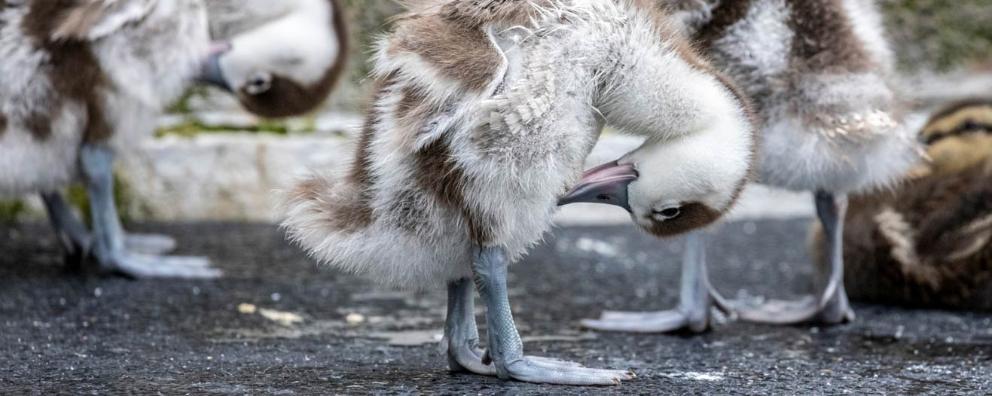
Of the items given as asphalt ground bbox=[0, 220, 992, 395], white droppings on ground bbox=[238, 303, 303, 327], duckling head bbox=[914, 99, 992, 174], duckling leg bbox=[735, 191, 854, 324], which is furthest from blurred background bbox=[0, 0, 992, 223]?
white droppings on ground bbox=[238, 303, 303, 327]

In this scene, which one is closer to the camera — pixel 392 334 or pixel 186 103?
pixel 392 334

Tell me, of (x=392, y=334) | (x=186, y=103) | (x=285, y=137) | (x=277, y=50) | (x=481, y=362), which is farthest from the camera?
(x=186, y=103)

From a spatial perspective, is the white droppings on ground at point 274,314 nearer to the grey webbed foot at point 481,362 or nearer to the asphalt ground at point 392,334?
the asphalt ground at point 392,334

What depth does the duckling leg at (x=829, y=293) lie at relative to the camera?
3.90 metres

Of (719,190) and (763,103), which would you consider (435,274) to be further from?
(763,103)

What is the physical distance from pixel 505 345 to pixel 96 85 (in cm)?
220

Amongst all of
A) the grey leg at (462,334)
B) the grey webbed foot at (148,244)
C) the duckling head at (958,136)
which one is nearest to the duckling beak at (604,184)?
the grey leg at (462,334)

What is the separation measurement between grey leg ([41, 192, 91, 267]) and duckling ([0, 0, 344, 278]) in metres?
0.02

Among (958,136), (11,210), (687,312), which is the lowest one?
(11,210)

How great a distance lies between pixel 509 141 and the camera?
2.61m

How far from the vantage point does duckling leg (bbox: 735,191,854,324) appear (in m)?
3.90

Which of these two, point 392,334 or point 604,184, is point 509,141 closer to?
point 604,184

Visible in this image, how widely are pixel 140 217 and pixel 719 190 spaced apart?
3.80 meters

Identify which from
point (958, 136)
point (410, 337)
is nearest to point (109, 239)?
point (410, 337)
